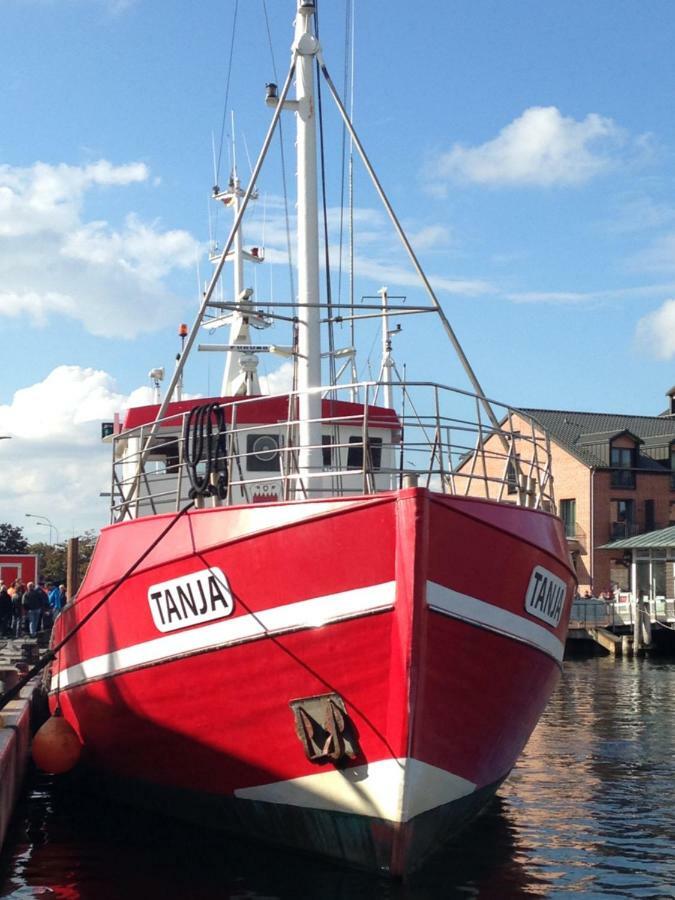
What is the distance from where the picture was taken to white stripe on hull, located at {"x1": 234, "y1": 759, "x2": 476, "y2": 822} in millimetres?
8031

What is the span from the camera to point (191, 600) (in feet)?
29.4

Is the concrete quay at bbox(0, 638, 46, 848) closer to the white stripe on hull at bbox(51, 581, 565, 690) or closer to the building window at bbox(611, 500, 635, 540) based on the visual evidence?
the white stripe on hull at bbox(51, 581, 565, 690)

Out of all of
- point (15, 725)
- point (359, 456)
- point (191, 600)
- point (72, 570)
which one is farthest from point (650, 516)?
point (191, 600)

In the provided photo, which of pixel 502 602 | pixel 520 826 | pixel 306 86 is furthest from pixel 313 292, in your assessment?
pixel 520 826

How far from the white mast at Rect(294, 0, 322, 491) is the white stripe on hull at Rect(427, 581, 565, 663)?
2.76 m

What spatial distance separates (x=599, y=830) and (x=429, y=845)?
2737mm

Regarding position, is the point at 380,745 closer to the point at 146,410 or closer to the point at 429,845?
the point at 429,845

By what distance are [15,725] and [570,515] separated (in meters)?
39.9

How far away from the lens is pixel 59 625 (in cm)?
1277

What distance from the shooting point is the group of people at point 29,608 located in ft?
79.6

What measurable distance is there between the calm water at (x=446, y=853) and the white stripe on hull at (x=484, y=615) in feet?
5.94

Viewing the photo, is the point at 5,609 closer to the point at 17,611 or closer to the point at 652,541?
the point at 17,611

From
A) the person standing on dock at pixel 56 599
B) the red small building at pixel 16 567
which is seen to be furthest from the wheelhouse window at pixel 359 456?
the red small building at pixel 16 567

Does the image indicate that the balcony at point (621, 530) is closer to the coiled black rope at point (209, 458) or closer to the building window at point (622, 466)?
the building window at point (622, 466)
